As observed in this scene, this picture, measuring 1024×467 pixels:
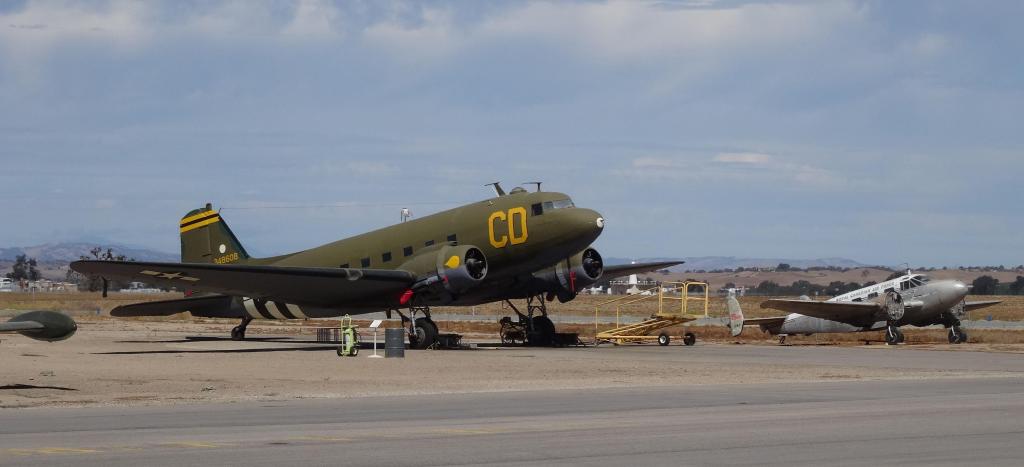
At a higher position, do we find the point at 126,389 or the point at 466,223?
the point at 466,223

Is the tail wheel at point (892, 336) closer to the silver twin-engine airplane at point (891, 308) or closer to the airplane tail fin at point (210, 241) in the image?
the silver twin-engine airplane at point (891, 308)

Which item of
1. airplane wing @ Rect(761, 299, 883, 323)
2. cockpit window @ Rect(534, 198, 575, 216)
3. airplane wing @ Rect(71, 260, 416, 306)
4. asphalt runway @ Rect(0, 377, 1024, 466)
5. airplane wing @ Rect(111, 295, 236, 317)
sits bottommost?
asphalt runway @ Rect(0, 377, 1024, 466)

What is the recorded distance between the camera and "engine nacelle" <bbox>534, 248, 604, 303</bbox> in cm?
4084

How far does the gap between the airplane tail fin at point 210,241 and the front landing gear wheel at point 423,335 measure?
992 centimetres

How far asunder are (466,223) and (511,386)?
46.4ft

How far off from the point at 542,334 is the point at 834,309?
1143cm

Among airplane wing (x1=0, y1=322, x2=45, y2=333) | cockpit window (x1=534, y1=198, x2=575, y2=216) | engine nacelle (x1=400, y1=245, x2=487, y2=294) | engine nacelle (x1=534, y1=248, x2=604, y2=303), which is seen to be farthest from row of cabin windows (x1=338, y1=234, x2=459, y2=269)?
airplane wing (x1=0, y1=322, x2=45, y2=333)

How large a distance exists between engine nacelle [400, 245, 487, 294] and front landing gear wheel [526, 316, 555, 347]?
5275mm

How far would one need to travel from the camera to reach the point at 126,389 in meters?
23.6

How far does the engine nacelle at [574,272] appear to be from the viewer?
40.8 metres

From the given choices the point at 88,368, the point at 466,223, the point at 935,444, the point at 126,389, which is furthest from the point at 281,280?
the point at 935,444

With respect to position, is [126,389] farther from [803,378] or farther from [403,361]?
[803,378]

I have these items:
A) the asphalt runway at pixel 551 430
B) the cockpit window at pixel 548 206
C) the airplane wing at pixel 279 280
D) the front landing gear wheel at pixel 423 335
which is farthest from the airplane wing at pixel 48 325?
the front landing gear wheel at pixel 423 335

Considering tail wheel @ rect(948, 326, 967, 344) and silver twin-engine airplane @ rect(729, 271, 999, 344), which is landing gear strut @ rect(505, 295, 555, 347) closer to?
silver twin-engine airplane @ rect(729, 271, 999, 344)
